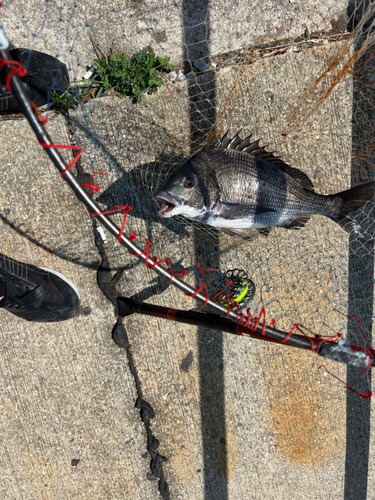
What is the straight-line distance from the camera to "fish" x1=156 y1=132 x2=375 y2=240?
2.62 meters

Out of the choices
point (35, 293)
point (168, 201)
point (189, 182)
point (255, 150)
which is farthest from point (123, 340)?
point (255, 150)

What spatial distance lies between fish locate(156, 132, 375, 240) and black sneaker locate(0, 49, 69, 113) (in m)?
1.39

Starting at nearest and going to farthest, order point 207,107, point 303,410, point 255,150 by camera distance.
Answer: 1. point 255,150
2. point 207,107
3. point 303,410

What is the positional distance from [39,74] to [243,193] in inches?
80.3

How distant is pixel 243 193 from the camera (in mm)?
2705

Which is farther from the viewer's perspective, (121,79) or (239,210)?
(121,79)

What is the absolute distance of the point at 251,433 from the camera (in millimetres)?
3344

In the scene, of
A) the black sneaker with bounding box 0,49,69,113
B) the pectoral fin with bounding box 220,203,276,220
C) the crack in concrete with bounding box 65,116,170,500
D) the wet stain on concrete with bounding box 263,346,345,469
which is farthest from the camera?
the wet stain on concrete with bounding box 263,346,345,469

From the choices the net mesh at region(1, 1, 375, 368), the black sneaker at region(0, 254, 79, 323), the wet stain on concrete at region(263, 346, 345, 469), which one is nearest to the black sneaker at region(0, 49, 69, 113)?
the net mesh at region(1, 1, 375, 368)

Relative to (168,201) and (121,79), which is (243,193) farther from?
(121,79)

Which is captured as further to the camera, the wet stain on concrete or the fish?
the wet stain on concrete

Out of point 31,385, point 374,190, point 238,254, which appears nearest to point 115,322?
point 31,385

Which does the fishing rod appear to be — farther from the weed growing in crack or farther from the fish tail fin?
the weed growing in crack

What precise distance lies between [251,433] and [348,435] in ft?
3.24
